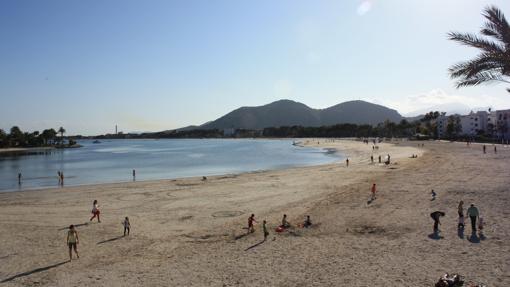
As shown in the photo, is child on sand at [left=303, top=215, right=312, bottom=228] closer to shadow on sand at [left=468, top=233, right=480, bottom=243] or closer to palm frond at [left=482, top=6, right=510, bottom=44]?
shadow on sand at [left=468, top=233, right=480, bottom=243]

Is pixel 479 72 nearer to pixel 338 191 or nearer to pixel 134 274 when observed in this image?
pixel 134 274

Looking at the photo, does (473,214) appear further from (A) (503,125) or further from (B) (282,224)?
(A) (503,125)

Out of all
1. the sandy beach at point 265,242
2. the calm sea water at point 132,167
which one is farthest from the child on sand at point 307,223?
the calm sea water at point 132,167

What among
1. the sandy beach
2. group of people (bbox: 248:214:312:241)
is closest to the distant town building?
the sandy beach

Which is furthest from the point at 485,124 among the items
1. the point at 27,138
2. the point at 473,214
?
the point at 27,138

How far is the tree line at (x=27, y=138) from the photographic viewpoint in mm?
155500

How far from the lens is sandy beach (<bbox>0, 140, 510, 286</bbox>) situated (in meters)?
12.2

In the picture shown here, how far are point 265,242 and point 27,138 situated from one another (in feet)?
599

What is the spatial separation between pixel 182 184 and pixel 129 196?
712cm

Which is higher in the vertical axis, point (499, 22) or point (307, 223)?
point (499, 22)

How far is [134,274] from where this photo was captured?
12.7 metres

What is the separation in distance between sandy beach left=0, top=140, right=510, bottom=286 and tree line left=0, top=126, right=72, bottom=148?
496ft

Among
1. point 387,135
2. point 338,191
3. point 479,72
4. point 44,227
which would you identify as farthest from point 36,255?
point 387,135

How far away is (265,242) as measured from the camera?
15750 millimetres
